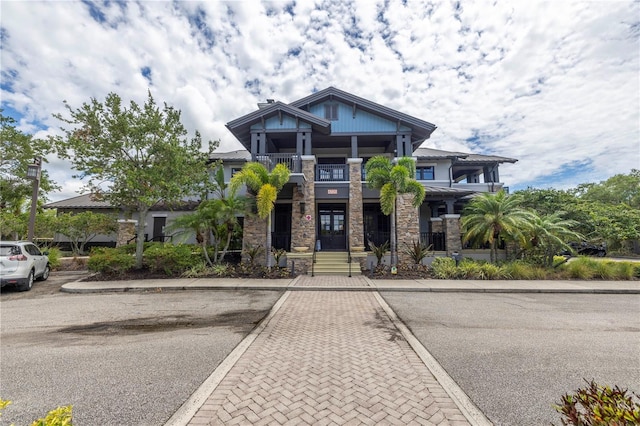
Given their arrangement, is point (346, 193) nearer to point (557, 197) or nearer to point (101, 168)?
point (101, 168)

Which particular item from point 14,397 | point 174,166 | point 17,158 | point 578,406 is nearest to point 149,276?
point 174,166

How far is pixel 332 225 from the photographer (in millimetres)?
17828

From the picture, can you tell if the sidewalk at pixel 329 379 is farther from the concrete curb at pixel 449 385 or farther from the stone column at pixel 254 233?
the stone column at pixel 254 233

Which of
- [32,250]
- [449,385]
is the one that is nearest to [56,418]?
[449,385]

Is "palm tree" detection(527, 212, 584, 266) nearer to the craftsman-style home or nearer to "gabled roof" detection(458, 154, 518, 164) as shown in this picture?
the craftsman-style home

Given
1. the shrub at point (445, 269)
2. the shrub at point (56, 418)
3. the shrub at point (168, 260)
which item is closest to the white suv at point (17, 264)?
the shrub at point (168, 260)

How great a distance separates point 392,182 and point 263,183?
5.93 meters

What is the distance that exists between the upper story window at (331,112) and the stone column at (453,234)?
28.9 feet

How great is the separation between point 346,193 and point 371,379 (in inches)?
476

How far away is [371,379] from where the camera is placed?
3715 millimetres

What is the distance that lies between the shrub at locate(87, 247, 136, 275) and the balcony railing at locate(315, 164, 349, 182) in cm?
986

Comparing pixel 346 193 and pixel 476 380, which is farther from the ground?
pixel 346 193

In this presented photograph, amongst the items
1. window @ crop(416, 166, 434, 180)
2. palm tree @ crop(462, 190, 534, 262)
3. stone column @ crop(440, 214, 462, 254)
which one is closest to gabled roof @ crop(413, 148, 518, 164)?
window @ crop(416, 166, 434, 180)

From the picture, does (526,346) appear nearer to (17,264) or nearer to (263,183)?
(263,183)
